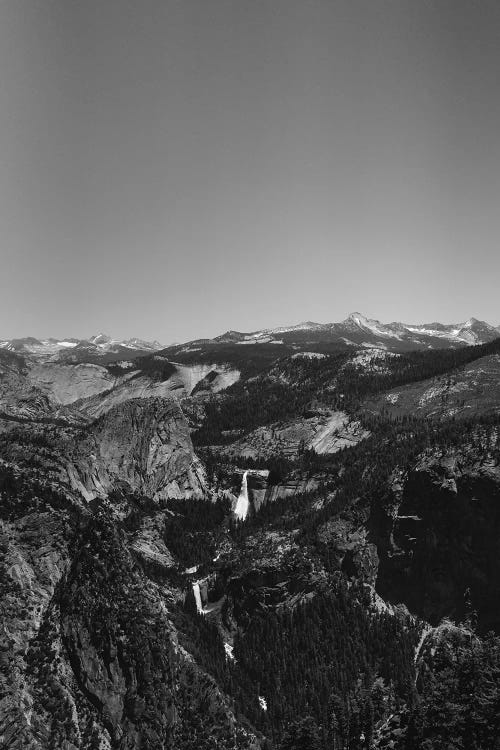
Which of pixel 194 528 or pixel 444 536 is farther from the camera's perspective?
pixel 194 528

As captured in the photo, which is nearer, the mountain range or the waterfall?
the mountain range

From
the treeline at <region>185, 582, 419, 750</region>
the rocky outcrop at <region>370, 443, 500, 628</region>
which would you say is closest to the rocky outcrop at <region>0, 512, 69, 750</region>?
the treeline at <region>185, 582, 419, 750</region>

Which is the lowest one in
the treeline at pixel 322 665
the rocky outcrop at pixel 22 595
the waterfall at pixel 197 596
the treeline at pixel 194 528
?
the treeline at pixel 322 665

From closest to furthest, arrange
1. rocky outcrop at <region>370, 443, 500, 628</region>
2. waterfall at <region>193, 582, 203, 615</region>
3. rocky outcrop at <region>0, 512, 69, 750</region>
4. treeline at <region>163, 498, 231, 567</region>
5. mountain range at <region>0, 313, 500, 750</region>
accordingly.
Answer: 1. rocky outcrop at <region>0, 512, 69, 750</region>
2. mountain range at <region>0, 313, 500, 750</region>
3. rocky outcrop at <region>370, 443, 500, 628</region>
4. waterfall at <region>193, 582, 203, 615</region>
5. treeline at <region>163, 498, 231, 567</region>

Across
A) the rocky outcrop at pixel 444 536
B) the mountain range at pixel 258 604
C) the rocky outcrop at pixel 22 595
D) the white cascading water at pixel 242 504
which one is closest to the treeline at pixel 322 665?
the mountain range at pixel 258 604

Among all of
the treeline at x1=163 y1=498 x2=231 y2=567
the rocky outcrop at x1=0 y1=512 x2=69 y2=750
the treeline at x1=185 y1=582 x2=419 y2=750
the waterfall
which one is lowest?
the treeline at x1=185 y1=582 x2=419 y2=750

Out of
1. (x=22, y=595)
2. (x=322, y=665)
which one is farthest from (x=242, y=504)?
(x=22, y=595)

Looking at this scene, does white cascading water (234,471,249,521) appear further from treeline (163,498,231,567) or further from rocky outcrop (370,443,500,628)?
rocky outcrop (370,443,500,628)

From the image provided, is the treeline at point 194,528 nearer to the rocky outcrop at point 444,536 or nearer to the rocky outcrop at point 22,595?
the rocky outcrop at point 444,536

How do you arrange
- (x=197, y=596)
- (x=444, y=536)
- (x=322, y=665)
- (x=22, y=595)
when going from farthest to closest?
1. (x=197, y=596)
2. (x=444, y=536)
3. (x=322, y=665)
4. (x=22, y=595)

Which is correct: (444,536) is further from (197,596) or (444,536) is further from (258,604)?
(197,596)

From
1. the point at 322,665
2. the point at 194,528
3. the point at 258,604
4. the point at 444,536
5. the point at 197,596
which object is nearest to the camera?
the point at 322,665
